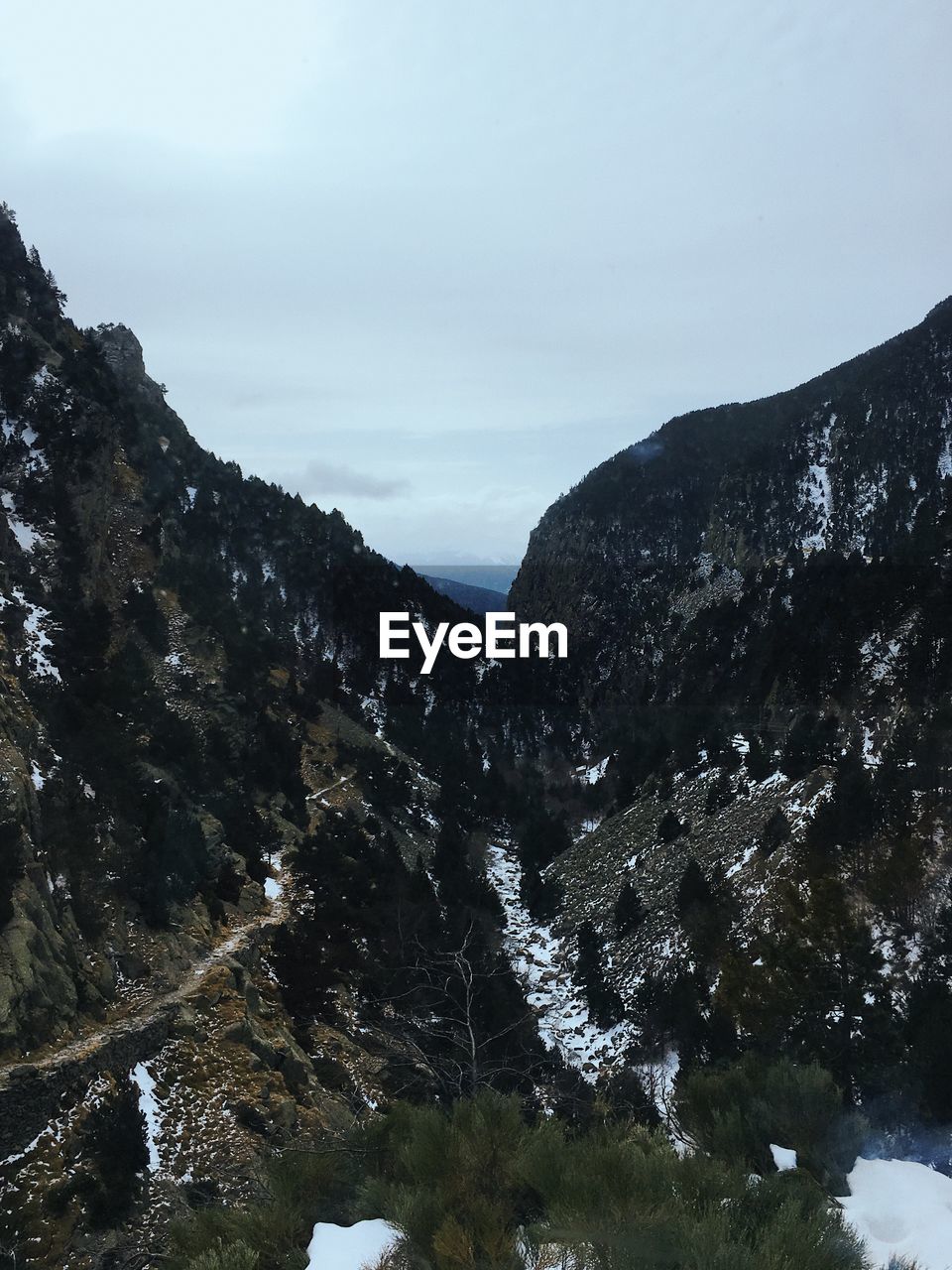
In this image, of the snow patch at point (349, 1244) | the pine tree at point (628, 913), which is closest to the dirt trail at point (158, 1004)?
the snow patch at point (349, 1244)

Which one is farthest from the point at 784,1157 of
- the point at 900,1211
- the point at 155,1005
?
the point at 155,1005

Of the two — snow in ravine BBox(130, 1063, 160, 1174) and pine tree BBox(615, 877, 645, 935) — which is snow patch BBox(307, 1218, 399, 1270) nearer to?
snow in ravine BBox(130, 1063, 160, 1174)

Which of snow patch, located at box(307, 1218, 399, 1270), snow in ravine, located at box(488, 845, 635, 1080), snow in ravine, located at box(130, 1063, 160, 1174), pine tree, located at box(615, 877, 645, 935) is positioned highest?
snow patch, located at box(307, 1218, 399, 1270)

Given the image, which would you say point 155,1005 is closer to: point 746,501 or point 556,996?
point 556,996

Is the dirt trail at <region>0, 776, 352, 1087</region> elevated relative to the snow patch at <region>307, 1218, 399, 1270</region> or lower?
lower

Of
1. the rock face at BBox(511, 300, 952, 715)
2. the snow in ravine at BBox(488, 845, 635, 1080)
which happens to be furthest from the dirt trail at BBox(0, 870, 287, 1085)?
Answer: the rock face at BBox(511, 300, 952, 715)

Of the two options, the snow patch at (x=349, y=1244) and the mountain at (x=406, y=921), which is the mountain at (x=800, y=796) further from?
the snow patch at (x=349, y=1244)

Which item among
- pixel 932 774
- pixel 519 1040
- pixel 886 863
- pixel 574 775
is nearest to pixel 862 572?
pixel 574 775

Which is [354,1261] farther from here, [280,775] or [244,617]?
[244,617]
